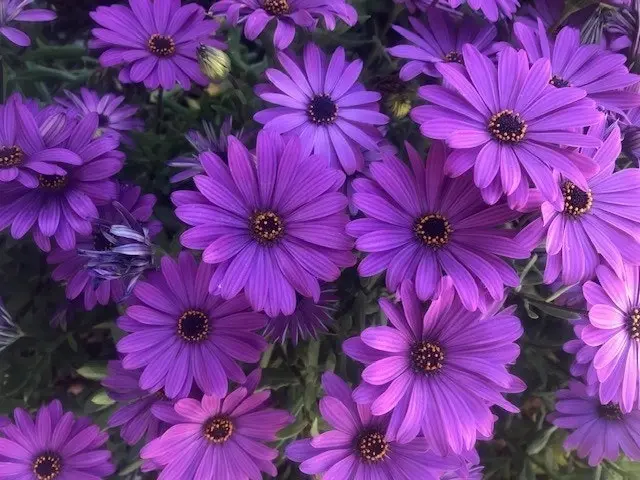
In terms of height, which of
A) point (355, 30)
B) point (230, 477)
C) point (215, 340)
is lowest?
point (230, 477)

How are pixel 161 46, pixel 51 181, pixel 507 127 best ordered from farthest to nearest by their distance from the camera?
pixel 161 46 < pixel 51 181 < pixel 507 127

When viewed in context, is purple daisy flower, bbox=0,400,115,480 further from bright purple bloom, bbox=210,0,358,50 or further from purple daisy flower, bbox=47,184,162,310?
bright purple bloom, bbox=210,0,358,50

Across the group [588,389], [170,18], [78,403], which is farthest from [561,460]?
[170,18]

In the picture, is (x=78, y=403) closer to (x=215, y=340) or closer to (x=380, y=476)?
(x=215, y=340)

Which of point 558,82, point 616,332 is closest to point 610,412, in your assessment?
point 616,332

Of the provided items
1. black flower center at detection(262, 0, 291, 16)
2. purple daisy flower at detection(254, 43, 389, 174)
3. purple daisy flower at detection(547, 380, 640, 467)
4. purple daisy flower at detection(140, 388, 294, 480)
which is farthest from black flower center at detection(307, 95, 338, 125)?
purple daisy flower at detection(547, 380, 640, 467)

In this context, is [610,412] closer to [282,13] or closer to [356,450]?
[356,450]

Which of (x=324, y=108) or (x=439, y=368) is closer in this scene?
(x=439, y=368)

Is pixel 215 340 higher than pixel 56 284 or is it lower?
lower
